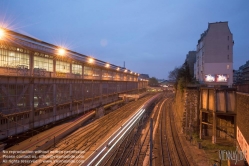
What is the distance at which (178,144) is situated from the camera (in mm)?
18031

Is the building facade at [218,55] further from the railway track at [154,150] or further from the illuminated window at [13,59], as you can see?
the illuminated window at [13,59]

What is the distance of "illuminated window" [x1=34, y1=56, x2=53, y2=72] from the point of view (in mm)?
20000

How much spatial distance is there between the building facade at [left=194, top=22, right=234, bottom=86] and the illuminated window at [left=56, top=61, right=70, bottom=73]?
2312cm

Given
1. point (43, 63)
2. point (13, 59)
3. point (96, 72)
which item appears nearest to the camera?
point (13, 59)

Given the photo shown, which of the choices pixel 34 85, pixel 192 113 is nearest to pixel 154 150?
pixel 192 113

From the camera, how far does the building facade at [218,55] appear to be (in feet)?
105

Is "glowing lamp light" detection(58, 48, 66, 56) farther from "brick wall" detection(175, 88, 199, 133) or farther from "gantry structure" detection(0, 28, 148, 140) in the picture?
"brick wall" detection(175, 88, 199, 133)

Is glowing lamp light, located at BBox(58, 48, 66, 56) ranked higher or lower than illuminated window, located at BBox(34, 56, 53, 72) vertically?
higher

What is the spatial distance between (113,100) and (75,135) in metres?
24.7

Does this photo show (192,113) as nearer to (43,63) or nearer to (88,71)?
(43,63)

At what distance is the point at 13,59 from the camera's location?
1681 centimetres

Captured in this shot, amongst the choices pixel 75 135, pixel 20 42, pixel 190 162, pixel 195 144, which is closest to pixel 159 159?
pixel 190 162

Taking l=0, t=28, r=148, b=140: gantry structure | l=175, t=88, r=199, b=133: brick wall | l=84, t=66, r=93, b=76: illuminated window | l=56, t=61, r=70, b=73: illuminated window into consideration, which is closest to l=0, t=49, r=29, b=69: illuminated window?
l=0, t=28, r=148, b=140: gantry structure

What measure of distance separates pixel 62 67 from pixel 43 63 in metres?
4.53
